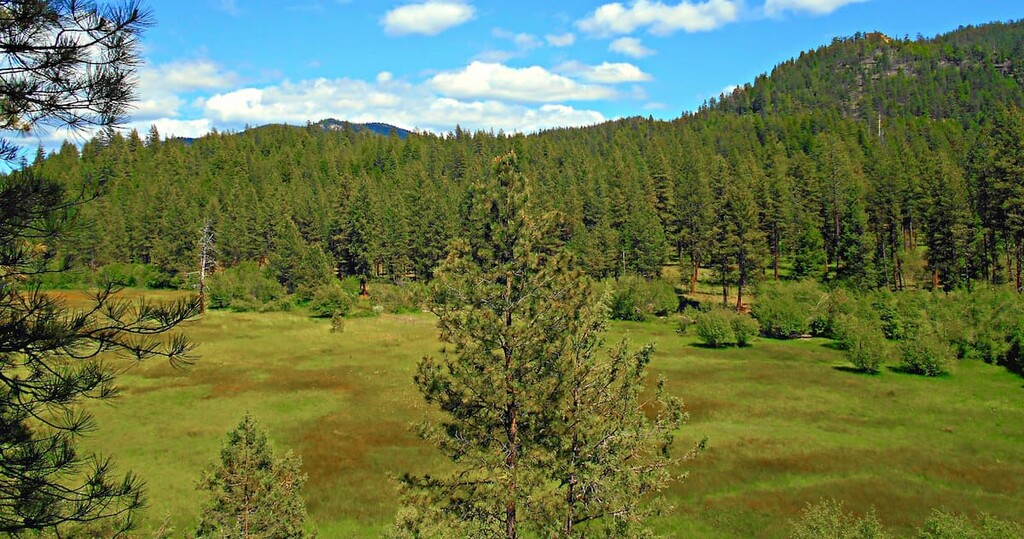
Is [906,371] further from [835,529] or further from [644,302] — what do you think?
[835,529]

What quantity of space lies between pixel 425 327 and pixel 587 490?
5345 cm

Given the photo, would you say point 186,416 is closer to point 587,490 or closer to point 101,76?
point 587,490

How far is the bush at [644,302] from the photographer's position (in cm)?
6931

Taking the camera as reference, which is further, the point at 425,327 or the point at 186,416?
the point at 425,327

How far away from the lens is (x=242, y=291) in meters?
77.9

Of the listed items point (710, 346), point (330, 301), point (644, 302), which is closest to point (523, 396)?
point (710, 346)

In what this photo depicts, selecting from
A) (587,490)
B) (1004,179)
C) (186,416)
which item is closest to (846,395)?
(587,490)

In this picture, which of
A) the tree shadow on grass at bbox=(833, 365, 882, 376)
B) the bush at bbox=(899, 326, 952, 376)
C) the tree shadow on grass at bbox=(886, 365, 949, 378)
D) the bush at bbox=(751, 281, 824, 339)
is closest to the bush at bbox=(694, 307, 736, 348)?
the bush at bbox=(751, 281, 824, 339)

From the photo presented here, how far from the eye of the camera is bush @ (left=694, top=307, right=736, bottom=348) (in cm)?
5522

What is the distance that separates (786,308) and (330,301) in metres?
51.9

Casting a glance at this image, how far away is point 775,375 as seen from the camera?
44.4 metres

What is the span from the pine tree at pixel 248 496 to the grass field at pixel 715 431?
243 cm

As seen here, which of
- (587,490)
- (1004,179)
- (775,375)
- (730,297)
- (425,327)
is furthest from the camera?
(730,297)

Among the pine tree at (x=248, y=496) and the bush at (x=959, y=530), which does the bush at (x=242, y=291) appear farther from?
the bush at (x=959, y=530)
